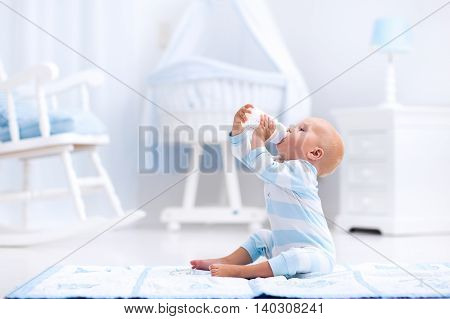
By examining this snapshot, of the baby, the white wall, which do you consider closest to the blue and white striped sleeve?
the baby

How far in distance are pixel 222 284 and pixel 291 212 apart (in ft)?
0.76

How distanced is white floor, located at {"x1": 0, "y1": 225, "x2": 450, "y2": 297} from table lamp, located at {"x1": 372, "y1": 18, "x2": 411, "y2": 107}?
63cm

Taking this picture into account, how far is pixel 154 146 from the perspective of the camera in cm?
319

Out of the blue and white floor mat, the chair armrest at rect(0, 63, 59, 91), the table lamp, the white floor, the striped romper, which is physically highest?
the table lamp

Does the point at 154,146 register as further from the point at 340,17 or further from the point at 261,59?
the point at 340,17

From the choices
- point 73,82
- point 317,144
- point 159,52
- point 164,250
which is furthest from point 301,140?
point 159,52

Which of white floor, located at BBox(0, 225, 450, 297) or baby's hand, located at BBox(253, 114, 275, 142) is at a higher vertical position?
baby's hand, located at BBox(253, 114, 275, 142)

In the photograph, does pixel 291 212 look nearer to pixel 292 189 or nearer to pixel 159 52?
pixel 292 189

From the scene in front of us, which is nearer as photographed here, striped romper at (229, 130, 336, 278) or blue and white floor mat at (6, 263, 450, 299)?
blue and white floor mat at (6, 263, 450, 299)

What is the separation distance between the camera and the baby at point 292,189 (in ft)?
4.71

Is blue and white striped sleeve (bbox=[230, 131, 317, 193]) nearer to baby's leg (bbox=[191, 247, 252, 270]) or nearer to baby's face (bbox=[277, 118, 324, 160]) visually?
baby's face (bbox=[277, 118, 324, 160])

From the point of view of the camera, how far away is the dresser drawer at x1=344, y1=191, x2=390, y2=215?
291 cm

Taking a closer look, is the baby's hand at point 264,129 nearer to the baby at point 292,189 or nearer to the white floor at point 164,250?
the baby at point 292,189
